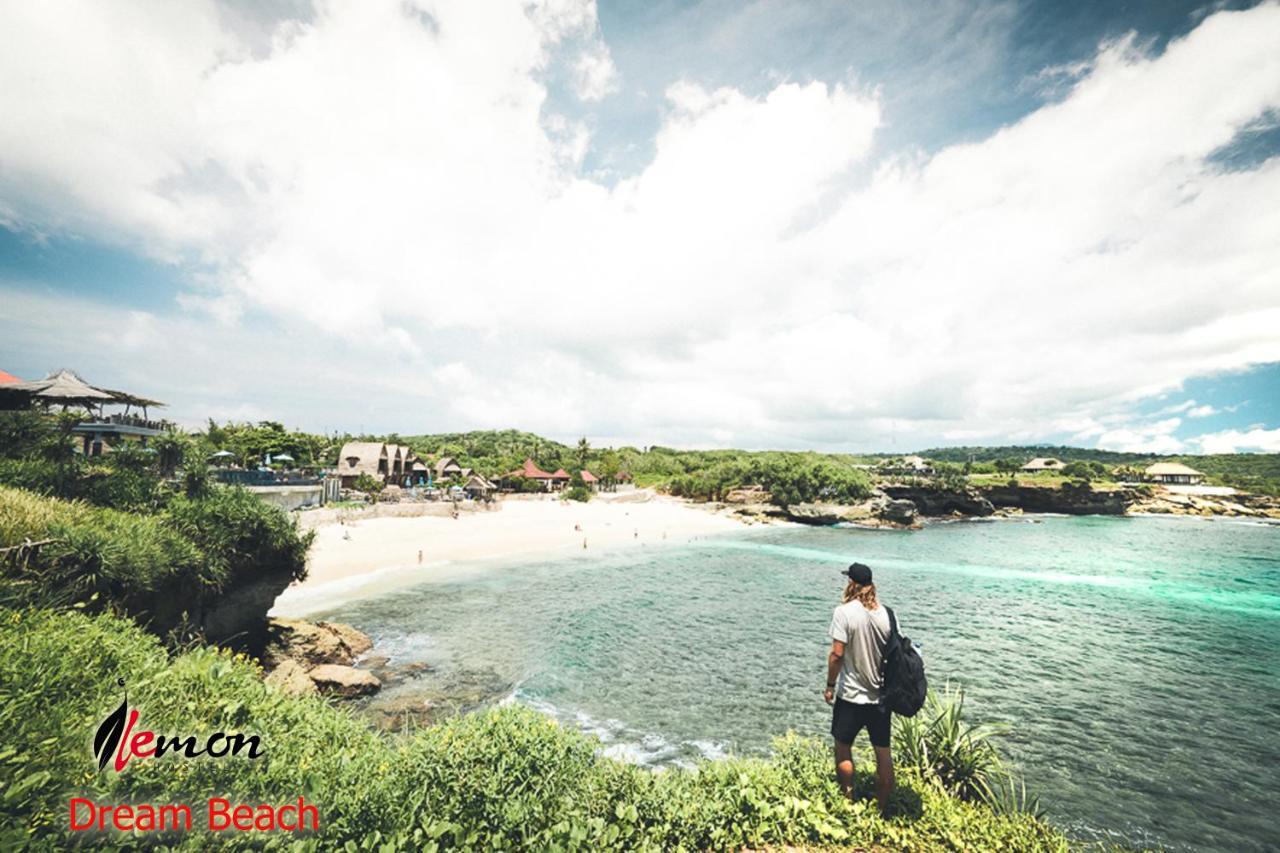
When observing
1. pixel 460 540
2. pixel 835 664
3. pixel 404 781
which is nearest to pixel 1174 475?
pixel 460 540

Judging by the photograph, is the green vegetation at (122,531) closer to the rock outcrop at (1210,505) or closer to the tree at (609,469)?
the tree at (609,469)

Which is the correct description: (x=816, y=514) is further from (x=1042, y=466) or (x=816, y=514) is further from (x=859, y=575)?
(x=1042, y=466)

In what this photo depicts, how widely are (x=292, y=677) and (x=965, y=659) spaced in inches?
897

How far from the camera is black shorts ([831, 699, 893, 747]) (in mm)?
6148

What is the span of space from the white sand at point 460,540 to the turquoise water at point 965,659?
3.40 m

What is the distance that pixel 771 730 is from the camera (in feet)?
40.9

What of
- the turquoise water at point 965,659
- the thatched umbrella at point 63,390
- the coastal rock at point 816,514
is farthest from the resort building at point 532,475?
the thatched umbrella at point 63,390

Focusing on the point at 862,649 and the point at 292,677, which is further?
the point at 292,677

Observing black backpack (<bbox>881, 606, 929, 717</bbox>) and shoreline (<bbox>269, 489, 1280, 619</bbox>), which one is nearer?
black backpack (<bbox>881, 606, 929, 717</bbox>)

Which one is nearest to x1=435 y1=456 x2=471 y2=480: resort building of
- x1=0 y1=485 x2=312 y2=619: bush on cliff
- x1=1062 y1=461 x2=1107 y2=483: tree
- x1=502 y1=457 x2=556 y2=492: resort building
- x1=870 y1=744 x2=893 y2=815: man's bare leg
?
x1=502 y1=457 x2=556 y2=492: resort building

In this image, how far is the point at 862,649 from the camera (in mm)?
6199

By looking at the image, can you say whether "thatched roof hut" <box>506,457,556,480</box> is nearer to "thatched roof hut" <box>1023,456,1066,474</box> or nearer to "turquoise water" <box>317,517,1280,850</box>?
"turquoise water" <box>317,517,1280,850</box>

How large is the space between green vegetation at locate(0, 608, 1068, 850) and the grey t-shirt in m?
1.41

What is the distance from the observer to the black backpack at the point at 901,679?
6.02 metres
